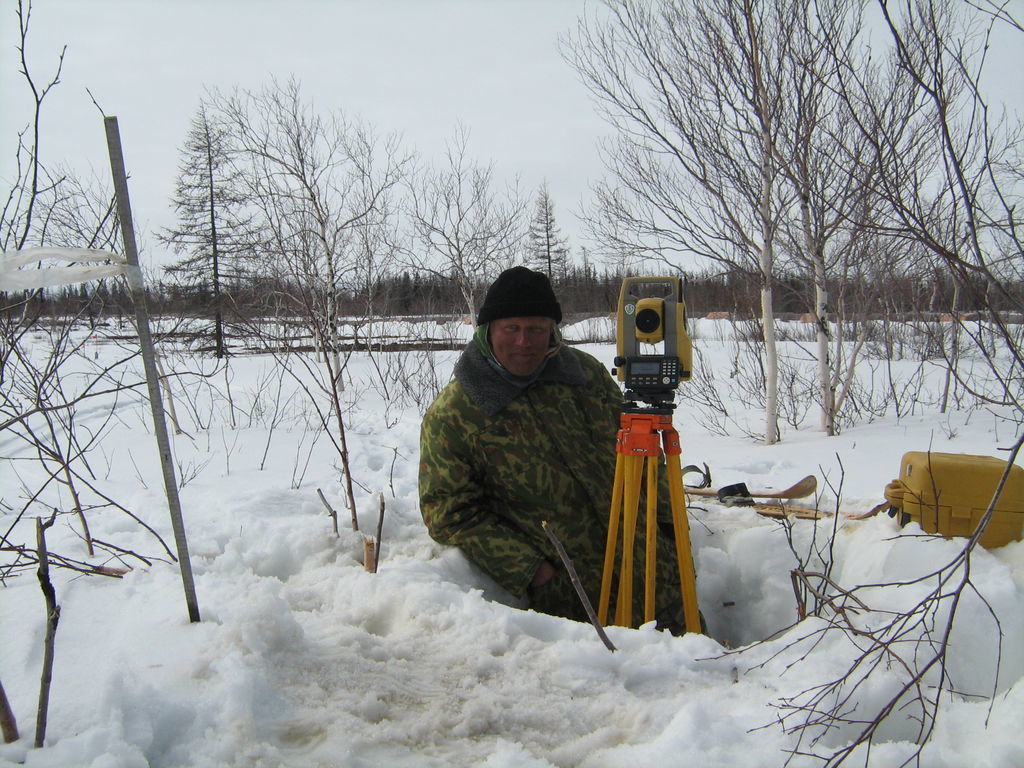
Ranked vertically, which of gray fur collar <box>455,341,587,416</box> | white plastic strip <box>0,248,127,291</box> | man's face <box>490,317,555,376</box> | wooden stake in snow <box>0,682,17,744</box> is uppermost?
white plastic strip <box>0,248,127,291</box>

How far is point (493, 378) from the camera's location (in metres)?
2.30

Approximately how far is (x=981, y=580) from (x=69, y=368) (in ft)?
51.3

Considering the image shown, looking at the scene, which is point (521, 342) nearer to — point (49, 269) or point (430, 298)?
point (49, 269)

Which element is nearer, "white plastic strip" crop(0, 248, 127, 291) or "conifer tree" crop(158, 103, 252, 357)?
"white plastic strip" crop(0, 248, 127, 291)

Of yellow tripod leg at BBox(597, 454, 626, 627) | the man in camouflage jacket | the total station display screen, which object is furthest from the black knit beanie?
yellow tripod leg at BBox(597, 454, 626, 627)

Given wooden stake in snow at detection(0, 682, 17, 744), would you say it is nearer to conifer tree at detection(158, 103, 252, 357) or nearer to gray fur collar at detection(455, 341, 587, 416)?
gray fur collar at detection(455, 341, 587, 416)

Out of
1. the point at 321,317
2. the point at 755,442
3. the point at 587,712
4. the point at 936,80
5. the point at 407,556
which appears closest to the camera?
the point at 936,80

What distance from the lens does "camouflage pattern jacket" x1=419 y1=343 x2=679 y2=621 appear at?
220cm

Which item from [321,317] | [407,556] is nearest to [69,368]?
[321,317]

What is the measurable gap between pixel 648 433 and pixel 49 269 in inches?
62.5

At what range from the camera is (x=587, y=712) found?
1258 millimetres

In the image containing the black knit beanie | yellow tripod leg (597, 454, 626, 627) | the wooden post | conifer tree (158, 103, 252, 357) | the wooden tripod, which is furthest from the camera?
conifer tree (158, 103, 252, 357)

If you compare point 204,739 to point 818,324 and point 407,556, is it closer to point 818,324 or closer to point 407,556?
point 407,556

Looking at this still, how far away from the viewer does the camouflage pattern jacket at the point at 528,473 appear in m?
2.20
